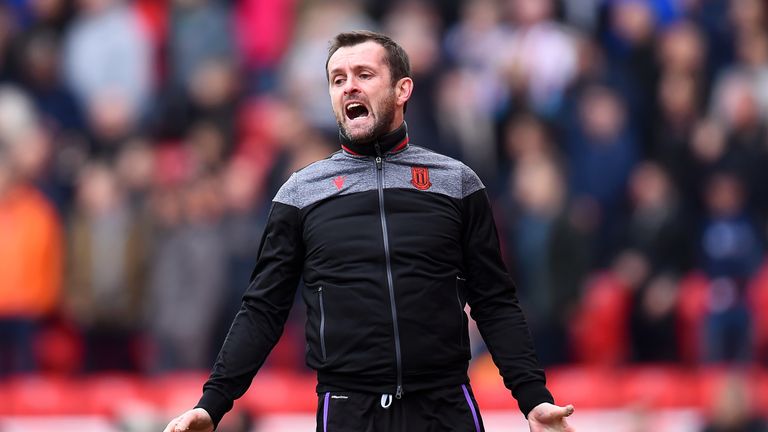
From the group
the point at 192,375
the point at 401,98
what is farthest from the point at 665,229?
the point at 401,98

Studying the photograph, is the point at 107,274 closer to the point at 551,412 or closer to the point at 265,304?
the point at 265,304

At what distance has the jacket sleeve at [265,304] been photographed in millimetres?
4863

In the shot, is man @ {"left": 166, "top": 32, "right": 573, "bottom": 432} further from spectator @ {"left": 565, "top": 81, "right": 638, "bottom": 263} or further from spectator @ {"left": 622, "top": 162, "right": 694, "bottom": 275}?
spectator @ {"left": 565, "top": 81, "right": 638, "bottom": 263}

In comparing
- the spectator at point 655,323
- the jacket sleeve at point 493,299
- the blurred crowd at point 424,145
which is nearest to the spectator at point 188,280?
the blurred crowd at point 424,145

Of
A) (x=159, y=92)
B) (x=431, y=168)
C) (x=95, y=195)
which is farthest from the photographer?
(x=159, y=92)

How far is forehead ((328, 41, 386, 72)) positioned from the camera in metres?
4.96

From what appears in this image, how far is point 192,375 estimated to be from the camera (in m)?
11.3

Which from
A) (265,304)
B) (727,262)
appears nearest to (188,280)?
→ (727,262)

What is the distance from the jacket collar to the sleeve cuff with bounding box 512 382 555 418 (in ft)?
3.13

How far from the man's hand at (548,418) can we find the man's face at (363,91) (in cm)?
111

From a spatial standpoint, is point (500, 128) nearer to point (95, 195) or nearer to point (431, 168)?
point (95, 195)

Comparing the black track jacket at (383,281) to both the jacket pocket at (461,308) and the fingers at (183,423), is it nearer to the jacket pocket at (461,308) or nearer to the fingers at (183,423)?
the jacket pocket at (461,308)

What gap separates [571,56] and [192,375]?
4.21 metres

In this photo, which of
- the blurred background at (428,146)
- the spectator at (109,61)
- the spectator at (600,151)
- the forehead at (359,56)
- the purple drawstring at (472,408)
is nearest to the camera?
Answer: the purple drawstring at (472,408)
